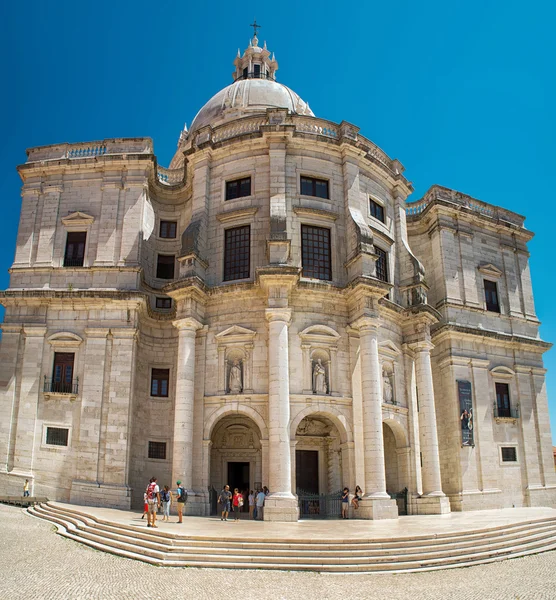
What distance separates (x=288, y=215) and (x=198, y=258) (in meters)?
4.93

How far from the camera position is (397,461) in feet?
98.6

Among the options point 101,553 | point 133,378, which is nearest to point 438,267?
point 133,378

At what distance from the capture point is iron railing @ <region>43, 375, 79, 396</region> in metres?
28.5

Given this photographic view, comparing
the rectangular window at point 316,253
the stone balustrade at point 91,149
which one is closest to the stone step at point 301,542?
the rectangular window at point 316,253

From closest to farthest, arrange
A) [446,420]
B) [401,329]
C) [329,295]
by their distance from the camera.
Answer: [329,295] → [401,329] → [446,420]

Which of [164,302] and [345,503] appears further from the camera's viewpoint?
[164,302]

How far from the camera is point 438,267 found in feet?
122

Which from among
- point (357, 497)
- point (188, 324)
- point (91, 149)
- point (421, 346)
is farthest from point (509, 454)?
point (91, 149)

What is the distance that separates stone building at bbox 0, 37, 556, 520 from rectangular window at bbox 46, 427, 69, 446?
7 centimetres

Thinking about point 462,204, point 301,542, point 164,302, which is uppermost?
point 462,204

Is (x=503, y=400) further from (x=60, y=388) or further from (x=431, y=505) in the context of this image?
(x=60, y=388)

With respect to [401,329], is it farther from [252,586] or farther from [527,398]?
[252,586]

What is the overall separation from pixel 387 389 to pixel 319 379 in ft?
14.2

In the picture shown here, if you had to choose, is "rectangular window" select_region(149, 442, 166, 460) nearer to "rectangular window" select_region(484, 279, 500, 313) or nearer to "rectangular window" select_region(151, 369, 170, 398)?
"rectangular window" select_region(151, 369, 170, 398)
